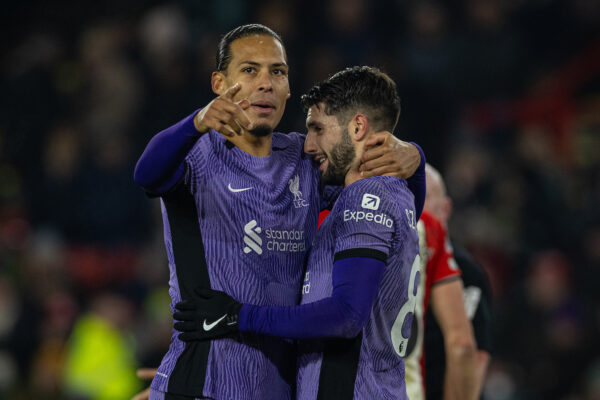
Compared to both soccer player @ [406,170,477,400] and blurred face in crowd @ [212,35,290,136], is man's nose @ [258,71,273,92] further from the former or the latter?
soccer player @ [406,170,477,400]

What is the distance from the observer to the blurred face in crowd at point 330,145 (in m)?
3.05

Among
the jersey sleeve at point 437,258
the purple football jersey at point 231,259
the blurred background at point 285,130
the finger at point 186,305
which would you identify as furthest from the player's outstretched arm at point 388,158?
the blurred background at point 285,130

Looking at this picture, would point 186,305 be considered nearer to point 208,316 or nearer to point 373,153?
point 208,316

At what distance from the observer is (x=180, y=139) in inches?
106

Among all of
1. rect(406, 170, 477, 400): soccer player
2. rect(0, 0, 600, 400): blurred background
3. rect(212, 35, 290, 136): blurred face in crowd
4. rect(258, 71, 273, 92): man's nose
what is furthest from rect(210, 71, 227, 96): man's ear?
rect(0, 0, 600, 400): blurred background

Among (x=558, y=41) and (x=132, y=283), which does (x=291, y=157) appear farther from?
(x=558, y=41)

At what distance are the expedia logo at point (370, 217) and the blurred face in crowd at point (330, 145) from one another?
0.32 meters

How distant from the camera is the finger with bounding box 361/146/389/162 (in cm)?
301

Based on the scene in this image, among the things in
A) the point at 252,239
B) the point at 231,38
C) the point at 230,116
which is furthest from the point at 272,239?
the point at 231,38

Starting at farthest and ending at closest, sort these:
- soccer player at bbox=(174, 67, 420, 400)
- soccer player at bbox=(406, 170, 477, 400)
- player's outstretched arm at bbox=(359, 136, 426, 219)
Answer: soccer player at bbox=(406, 170, 477, 400), player's outstretched arm at bbox=(359, 136, 426, 219), soccer player at bbox=(174, 67, 420, 400)

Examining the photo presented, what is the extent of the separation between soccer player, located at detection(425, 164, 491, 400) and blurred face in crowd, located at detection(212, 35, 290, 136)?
5.32ft

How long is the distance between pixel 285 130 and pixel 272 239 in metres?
4.67

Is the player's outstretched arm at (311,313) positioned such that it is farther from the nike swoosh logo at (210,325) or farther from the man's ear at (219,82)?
the man's ear at (219,82)

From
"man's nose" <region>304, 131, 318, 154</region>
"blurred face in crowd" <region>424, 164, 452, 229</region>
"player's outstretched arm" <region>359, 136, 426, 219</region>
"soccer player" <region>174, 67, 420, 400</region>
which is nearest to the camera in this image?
"soccer player" <region>174, 67, 420, 400</region>
